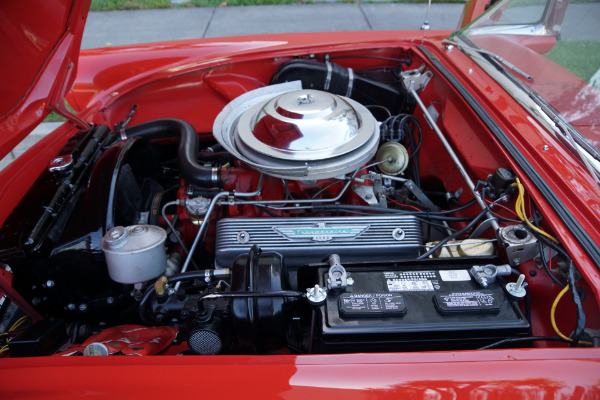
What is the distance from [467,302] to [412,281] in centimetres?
14

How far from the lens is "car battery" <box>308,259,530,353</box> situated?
95 centimetres

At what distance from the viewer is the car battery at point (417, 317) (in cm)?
95

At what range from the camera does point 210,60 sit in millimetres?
2004

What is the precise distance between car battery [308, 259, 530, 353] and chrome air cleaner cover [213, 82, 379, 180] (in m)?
0.46

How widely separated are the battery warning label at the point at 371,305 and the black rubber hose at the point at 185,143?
763 mm

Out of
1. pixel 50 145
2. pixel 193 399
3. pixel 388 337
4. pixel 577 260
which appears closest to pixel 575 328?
pixel 577 260

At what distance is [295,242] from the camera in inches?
50.8

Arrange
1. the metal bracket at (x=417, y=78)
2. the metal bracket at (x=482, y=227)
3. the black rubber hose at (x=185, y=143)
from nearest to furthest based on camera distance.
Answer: the metal bracket at (x=482, y=227)
the black rubber hose at (x=185, y=143)
the metal bracket at (x=417, y=78)

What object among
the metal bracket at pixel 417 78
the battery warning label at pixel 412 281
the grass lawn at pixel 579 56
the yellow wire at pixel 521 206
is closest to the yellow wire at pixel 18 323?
the battery warning label at pixel 412 281

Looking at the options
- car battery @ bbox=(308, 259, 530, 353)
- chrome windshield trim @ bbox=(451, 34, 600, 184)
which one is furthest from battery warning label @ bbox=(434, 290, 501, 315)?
chrome windshield trim @ bbox=(451, 34, 600, 184)

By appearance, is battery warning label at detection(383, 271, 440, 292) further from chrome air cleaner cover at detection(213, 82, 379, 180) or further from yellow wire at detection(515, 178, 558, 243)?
chrome air cleaner cover at detection(213, 82, 379, 180)

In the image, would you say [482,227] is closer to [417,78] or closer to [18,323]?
[417,78]

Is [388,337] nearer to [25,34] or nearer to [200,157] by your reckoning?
[200,157]

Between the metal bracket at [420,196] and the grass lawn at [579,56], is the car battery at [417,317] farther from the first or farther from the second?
the grass lawn at [579,56]
